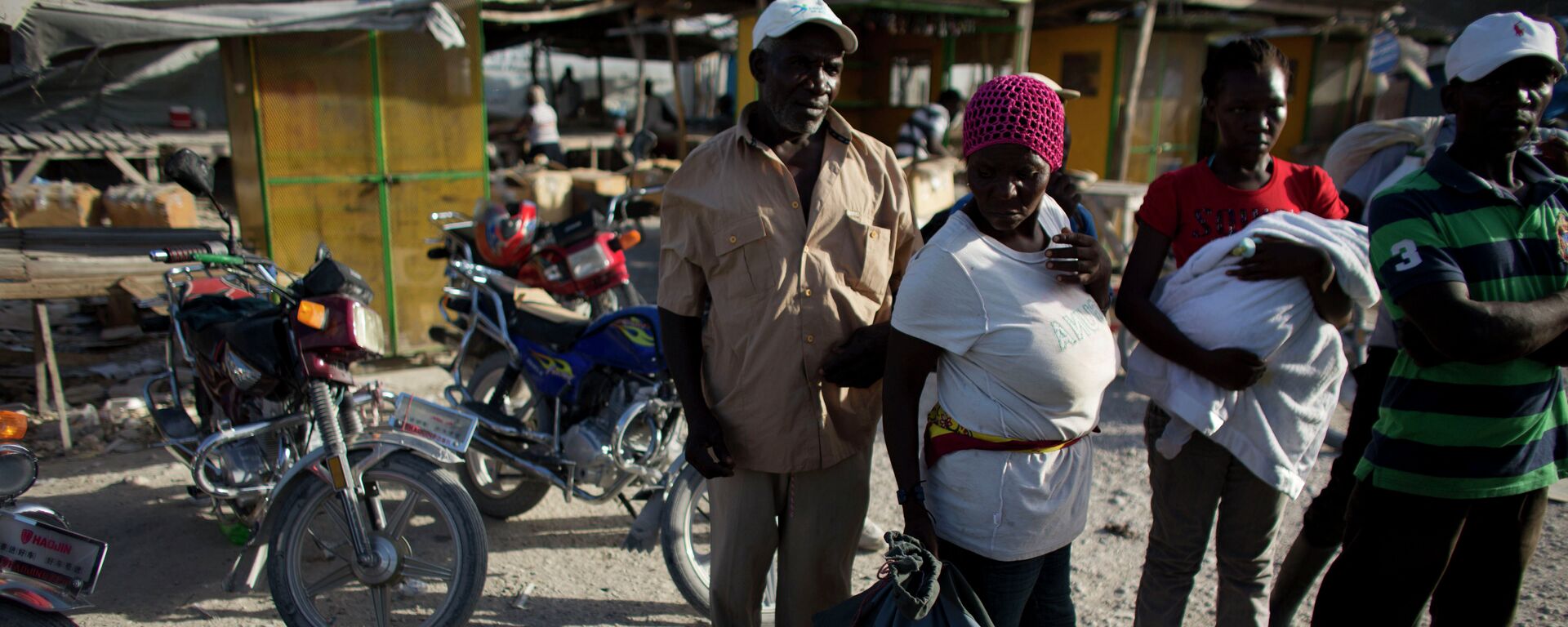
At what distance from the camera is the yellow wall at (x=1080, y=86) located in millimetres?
11711

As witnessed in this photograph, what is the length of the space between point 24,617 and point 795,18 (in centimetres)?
214

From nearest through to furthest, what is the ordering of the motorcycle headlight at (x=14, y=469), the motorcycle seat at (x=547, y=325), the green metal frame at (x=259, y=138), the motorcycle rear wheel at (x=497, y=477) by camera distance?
the motorcycle headlight at (x=14, y=469) → the motorcycle seat at (x=547, y=325) → the motorcycle rear wheel at (x=497, y=477) → the green metal frame at (x=259, y=138)

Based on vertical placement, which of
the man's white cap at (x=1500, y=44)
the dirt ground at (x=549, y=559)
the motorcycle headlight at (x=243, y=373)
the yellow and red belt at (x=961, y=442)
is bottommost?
the dirt ground at (x=549, y=559)

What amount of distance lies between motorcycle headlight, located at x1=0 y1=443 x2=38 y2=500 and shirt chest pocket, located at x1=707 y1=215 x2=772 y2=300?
63.9 inches

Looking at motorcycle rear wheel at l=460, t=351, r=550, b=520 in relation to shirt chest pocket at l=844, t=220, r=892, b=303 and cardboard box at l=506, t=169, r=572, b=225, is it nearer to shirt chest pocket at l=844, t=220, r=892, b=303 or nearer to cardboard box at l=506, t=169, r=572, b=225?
shirt chest pocket at l=844, t=220, r=892, b=303

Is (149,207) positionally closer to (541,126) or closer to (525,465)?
(541,126)

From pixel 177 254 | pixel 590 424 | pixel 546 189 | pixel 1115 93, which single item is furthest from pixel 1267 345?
pixel 1115 93

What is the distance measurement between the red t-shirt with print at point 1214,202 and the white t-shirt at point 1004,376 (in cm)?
55

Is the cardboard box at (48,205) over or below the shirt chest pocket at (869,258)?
below

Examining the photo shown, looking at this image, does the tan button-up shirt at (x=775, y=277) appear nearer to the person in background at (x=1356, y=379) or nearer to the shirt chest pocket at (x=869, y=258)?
the shirt chest pocket at (x=869, y=258)

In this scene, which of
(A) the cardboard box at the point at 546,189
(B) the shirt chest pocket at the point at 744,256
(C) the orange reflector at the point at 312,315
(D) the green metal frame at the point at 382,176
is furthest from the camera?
(A) the cardboard box at the point at 546,189

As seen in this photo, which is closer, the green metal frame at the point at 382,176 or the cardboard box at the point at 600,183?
the green metal frame at the point at 382,176

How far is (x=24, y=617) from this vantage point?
6.95 ft

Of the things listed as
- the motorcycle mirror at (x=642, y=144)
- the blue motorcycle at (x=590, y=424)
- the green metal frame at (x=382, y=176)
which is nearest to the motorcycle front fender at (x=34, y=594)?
the blue motorcycle at (x=590, y=424)
